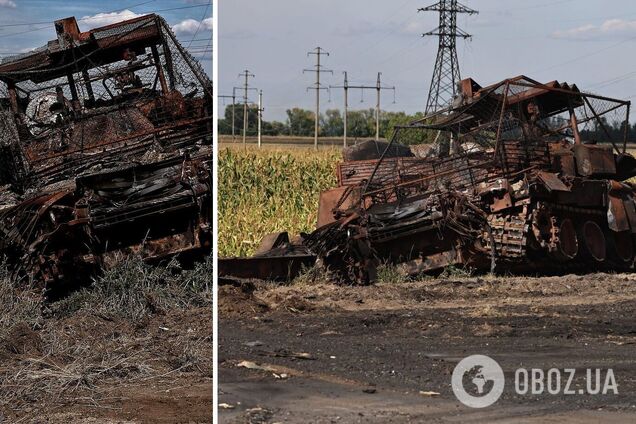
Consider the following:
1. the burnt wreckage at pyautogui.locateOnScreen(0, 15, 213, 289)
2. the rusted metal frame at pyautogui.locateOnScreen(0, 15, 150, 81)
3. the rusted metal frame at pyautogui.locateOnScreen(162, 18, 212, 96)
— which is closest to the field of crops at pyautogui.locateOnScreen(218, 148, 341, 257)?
the burnt wreckage at pyautogui.locateOnScreen(0, 15, 213, 289)

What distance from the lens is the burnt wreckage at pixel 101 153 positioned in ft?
21.9

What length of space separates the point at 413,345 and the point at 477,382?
98cm

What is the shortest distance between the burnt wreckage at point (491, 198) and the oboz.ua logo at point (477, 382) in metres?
3.61

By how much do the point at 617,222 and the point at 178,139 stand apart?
4.14 m

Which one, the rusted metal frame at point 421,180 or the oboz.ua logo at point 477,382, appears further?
the rusted metal frame at point 421,180

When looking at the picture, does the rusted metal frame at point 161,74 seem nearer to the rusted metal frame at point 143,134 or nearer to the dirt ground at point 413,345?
the rusted metal frame at point 143,134

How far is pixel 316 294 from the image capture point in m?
7.67

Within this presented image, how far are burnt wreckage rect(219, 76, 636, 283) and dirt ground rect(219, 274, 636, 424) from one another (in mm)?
327

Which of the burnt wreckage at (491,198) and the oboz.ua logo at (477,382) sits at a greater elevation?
the burnt wreckage at (491,198)

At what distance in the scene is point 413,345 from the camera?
5.18 meters

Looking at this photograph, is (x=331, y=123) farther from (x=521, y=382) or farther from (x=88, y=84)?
(x=521, y=382)

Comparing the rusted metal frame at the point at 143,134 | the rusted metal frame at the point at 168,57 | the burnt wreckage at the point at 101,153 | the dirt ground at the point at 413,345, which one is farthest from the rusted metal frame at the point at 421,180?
the rusted metal frame at the point at 168,57

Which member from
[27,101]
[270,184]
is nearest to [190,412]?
[27,101]

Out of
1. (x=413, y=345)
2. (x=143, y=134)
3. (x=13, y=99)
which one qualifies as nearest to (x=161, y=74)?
(x=143, y=134)
